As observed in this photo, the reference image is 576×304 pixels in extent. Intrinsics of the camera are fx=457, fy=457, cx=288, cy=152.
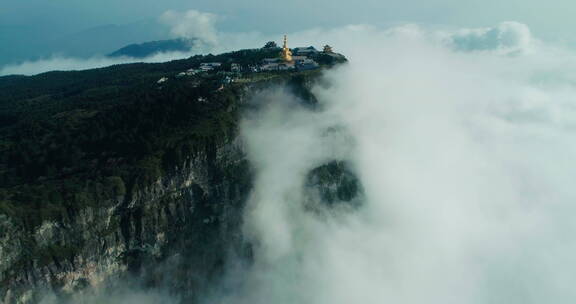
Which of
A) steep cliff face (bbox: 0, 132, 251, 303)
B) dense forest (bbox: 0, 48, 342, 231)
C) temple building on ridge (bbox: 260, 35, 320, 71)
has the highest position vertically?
temple building on ridge (bbox: 260, 35, 320, 71)

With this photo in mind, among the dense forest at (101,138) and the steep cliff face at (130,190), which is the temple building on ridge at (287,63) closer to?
the dense forest at (101,138)

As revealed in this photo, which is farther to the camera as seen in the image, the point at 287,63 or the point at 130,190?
the point at 287,63

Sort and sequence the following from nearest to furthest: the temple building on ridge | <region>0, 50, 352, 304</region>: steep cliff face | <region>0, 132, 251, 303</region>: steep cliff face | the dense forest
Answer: <region>0, 132, 251, 303</region>: steep cliff face → <region>0, 50, 352, 304</region>: steep cliff face → the dense forest → the temple building on ridge

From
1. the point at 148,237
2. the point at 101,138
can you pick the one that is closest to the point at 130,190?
the point at 148,237

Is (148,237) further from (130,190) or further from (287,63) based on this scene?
(287,63)

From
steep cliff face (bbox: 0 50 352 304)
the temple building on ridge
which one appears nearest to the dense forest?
steep cliff face (bbox: 0 50 352 304)

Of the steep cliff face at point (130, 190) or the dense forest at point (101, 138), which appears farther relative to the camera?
the dense forest at point (101, 138)

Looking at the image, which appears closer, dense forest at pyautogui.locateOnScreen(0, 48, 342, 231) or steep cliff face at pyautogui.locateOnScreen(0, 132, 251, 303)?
steep cliff face at pyautogui.locateOnScreen(0, 132, 251, 303)

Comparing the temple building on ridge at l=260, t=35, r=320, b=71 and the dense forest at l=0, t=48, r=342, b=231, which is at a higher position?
the temple building on ridge at l=260, t=35, r=320, b=71

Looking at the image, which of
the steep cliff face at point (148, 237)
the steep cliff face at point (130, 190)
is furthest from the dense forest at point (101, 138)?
the steep cliff face at point (148, 237)

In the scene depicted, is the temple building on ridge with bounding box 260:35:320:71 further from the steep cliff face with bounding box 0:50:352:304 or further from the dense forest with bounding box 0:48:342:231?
the steep cliff face with bounding box 0:50:352:304

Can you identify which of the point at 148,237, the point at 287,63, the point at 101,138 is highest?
the point at 287,63

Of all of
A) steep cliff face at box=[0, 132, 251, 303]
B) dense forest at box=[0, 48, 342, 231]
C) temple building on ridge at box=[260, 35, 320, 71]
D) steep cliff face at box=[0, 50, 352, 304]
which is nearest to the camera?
steep cliff face at box=[0, 132, 251, 303]

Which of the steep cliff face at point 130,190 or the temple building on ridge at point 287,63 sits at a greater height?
the temple building on ridge at point 287,63
